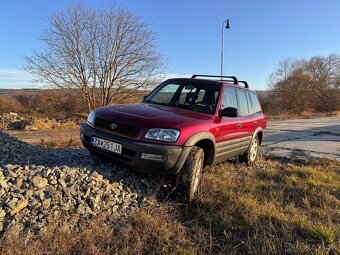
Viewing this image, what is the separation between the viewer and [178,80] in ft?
20.3

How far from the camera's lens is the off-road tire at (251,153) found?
278 inches

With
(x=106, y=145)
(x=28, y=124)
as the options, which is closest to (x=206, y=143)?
(x=106, y=145)

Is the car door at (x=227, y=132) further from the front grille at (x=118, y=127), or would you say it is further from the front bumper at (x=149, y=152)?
the front grille at (x=118, y=127)

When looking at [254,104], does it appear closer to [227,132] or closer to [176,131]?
A: [227,132]

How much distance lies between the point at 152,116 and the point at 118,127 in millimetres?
495

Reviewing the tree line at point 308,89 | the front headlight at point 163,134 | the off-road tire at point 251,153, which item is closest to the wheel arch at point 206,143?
the front headlight at point 163,134

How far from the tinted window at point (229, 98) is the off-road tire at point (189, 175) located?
1.25 m

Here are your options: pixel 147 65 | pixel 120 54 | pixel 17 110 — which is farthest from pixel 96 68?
pixel 17 110

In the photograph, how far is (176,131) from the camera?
13.9ft

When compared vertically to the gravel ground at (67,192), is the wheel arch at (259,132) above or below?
above

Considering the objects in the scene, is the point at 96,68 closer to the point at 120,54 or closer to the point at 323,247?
the point at 120,54

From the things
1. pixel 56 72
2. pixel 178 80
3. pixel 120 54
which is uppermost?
pixel 120 54

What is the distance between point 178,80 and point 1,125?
1436 centimetres

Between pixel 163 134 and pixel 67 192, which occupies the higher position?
pixel 163 134
